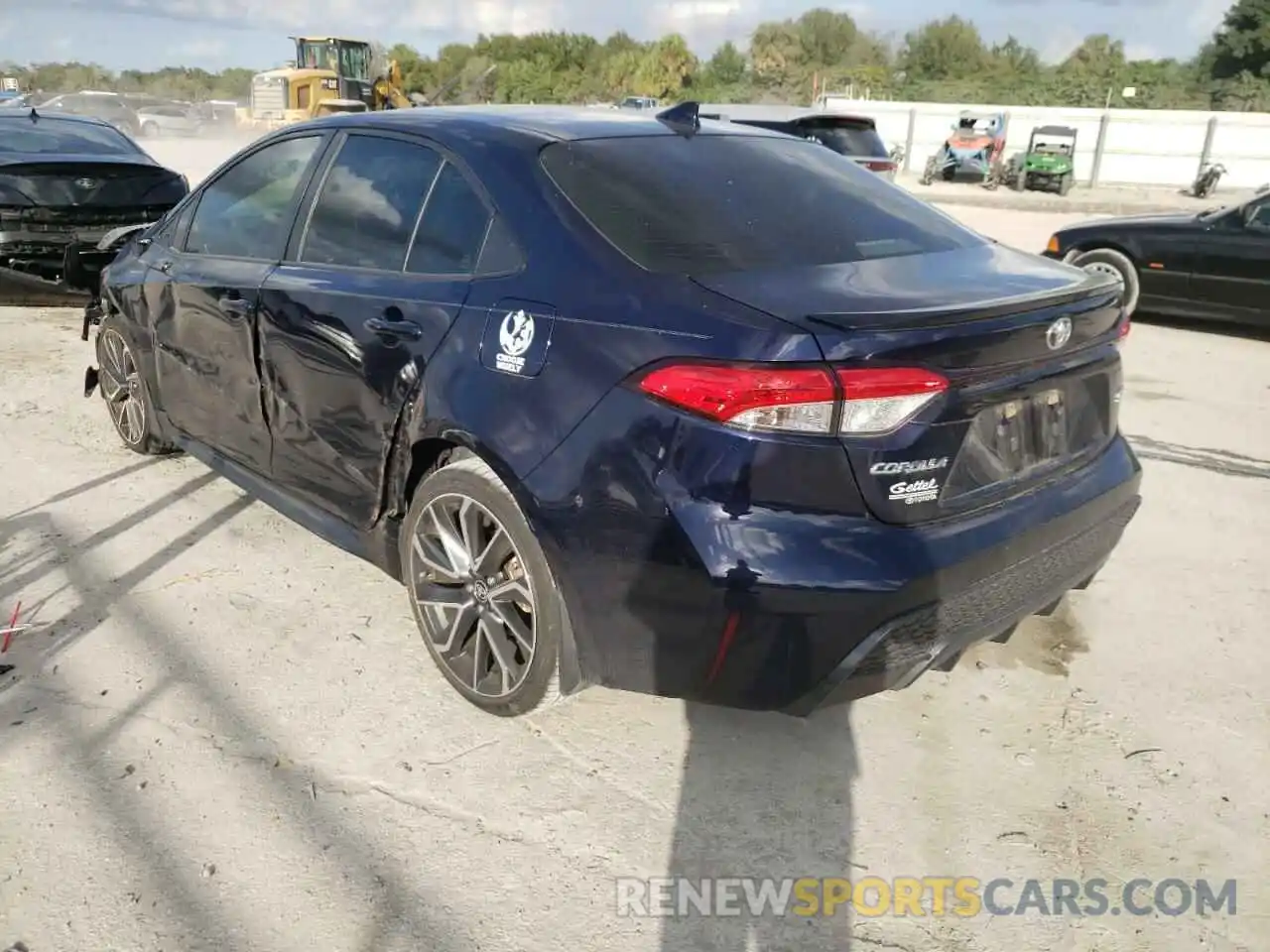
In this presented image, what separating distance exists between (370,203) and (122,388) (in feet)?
7.74

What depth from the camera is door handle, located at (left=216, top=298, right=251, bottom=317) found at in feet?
11.9

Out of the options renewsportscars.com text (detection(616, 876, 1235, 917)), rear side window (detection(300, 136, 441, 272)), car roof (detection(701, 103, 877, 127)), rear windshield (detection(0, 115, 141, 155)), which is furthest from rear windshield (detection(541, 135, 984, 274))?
car roof (detection(701, 103, 877, 127))

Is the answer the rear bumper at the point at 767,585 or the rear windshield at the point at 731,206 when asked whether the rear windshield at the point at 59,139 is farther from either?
the rear bumper at the point at 767,585

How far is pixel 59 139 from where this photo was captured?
327 inches

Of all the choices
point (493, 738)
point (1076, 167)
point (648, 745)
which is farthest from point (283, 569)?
point (1076, 167)

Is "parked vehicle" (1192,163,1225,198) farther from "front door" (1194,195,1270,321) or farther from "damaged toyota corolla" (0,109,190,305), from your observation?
"damaged toyota corolla" (0,109,190,305)

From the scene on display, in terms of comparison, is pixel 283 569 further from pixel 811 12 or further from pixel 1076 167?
pixel 811 12

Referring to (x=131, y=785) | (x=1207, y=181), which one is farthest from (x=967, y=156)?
(x=131, y=785)

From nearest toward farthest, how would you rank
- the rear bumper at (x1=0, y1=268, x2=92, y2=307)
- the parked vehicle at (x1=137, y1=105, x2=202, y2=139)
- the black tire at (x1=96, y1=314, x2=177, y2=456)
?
the black tire at (x1=96, y1=314, x2=177, y2=456) < the rear bumper at (x1=0, y1=268, x2=92, y2=307) < the parked vehicle at (x1=137, y1=105, x2=202, y2=139)

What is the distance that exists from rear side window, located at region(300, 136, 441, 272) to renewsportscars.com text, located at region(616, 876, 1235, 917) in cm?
195

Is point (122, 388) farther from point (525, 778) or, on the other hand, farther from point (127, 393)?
point (525, 778)

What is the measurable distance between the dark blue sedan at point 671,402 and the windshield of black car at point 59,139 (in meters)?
5.73

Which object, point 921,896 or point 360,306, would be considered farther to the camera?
point 360,306

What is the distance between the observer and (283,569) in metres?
3.92
